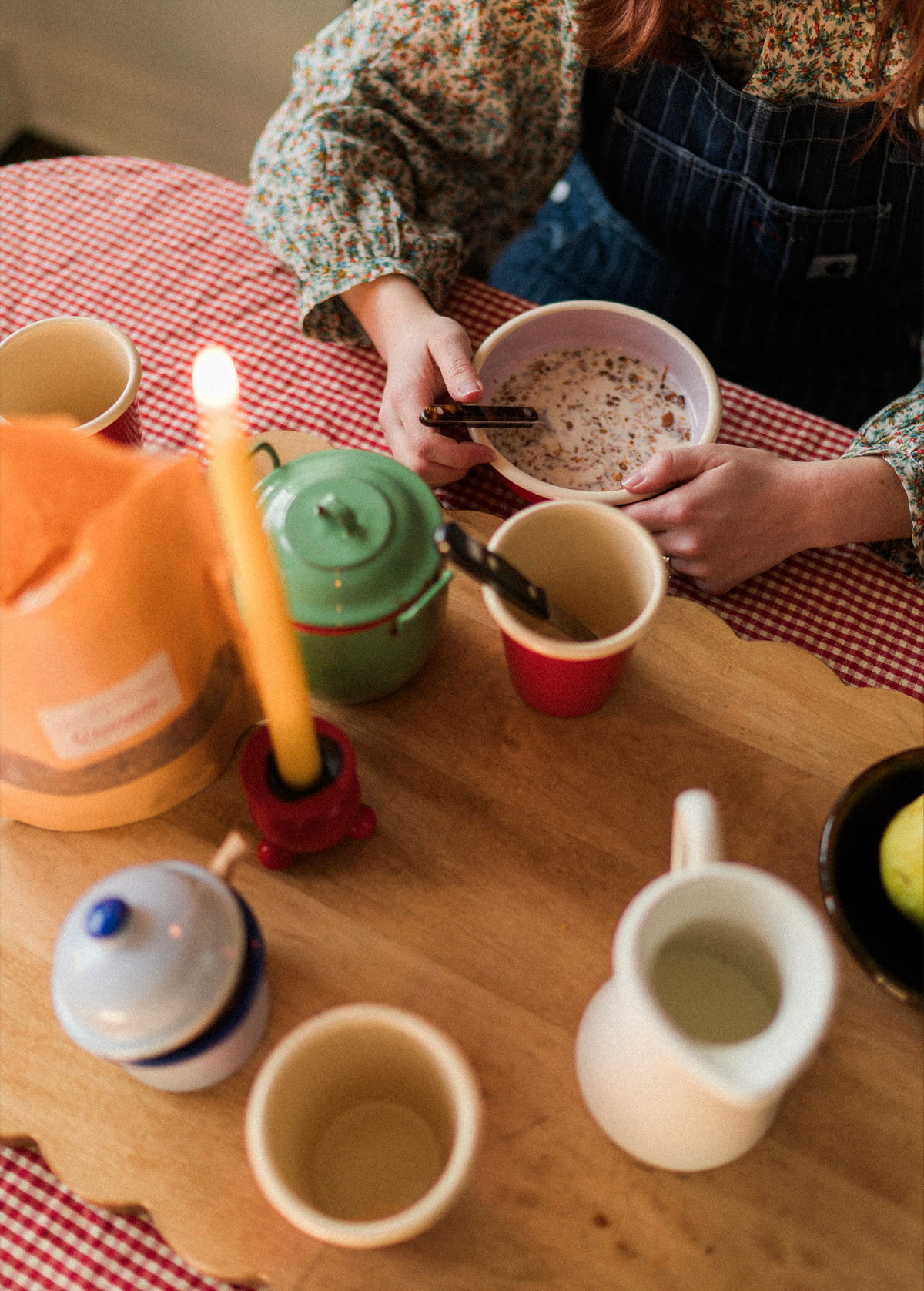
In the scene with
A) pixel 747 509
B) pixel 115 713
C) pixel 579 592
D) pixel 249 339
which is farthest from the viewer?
pixel 249 339

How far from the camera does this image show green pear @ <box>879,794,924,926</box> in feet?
1.80

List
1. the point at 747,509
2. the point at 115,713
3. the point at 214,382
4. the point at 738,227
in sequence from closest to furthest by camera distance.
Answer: the point at 214,382 → the point at 115,713 → the point at 747,509 → the point at 738,227

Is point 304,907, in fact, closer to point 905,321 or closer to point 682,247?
point 682,247

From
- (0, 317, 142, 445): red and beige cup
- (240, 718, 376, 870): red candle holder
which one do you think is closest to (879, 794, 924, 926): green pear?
(240, 718, 376, 870): red candle holder

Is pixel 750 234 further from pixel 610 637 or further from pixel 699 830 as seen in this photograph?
pixel 699 830

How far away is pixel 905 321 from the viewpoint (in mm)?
1193

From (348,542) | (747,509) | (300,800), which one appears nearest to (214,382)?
(348,542)

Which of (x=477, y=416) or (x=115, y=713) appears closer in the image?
(x=115, y=713)

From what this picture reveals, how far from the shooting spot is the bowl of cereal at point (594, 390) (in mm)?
832

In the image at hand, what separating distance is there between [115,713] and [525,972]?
11.6 inches

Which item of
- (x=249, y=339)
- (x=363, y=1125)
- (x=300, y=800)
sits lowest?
(x=363, y=1125)

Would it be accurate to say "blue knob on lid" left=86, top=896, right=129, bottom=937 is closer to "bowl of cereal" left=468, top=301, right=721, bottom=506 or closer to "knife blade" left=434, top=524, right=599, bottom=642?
"knife blade" left=434, top=524, right=599, bottom=642

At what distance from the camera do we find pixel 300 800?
0.59m

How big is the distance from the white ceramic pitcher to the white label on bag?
0.29 meters
